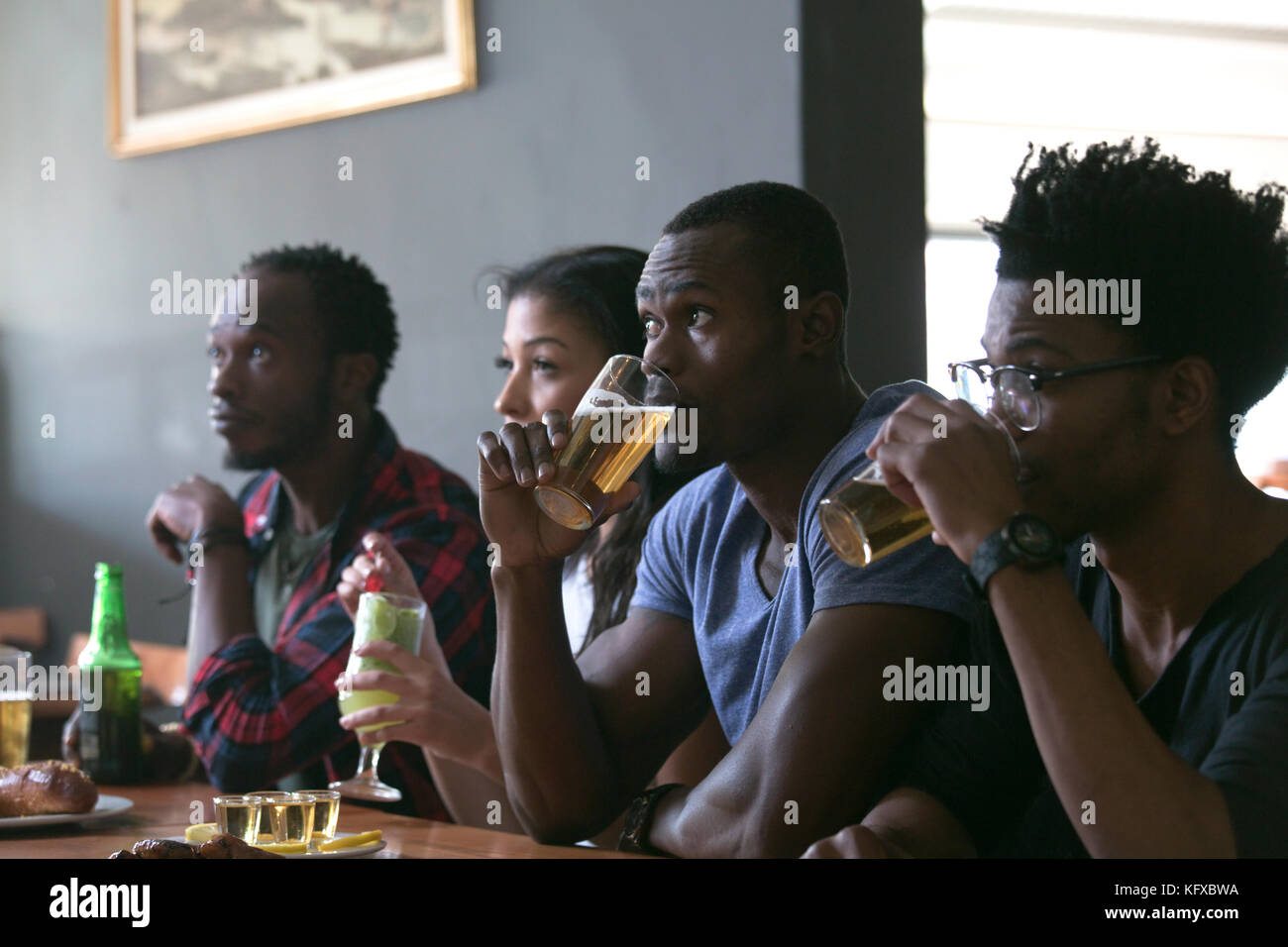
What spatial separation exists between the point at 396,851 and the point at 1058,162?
895mm

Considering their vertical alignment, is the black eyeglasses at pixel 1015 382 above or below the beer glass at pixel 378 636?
above

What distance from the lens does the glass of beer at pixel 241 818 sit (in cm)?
131

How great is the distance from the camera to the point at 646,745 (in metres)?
1.64

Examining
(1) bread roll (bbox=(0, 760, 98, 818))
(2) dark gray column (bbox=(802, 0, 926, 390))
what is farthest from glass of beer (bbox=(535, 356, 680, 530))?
(2) dark gray column (bbox=(802, 0, 926, 390))

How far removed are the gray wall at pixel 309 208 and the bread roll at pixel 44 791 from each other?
54.4 inches

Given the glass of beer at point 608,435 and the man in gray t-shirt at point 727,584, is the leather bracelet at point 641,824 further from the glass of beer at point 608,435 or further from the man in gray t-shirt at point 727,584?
the glass of beer at point 608,435

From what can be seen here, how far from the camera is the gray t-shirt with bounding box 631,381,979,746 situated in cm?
134

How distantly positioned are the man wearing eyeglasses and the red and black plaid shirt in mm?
879

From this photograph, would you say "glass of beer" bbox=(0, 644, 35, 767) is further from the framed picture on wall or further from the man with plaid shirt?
the framed picture on wall

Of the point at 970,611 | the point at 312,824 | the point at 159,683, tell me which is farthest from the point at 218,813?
the point at 159,683

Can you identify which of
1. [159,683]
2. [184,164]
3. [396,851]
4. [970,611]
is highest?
[184,164]

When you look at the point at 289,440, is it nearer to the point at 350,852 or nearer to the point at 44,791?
the point at 44,791

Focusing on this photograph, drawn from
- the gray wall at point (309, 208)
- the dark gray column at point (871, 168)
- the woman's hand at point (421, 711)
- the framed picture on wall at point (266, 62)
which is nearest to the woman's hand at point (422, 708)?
the woman's hand at point (421, 711)
